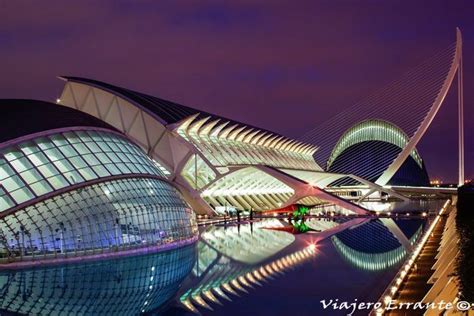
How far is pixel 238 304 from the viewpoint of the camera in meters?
15.9

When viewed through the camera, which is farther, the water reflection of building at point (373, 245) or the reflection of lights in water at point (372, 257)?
the water reflection of building at point (373, 245)

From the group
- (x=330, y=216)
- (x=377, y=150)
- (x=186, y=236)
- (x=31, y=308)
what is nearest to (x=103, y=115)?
(x=330, y=216)

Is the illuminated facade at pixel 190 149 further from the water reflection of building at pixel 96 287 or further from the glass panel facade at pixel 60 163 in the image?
the water reflection of building at pixel 96 287

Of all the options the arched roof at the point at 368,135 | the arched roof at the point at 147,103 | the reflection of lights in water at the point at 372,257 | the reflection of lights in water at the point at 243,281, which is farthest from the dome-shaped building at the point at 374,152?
the reflection of lights in water at the point at 243,281

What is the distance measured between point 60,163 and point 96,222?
3512mm

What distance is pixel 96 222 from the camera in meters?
→ 26.8

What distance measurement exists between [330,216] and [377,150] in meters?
59.6

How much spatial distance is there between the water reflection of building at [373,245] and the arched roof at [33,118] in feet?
47.4

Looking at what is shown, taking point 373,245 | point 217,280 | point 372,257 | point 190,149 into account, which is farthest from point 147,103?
point 217,280

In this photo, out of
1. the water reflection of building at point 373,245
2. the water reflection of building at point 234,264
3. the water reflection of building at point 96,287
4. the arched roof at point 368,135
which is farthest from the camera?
the arched roof at point 368,135

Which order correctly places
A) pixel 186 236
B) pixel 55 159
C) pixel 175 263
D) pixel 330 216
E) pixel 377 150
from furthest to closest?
pixel 377 150 < pixel 330 216 < pixel 186 236 < pixel 55 159 < pixel 175 263

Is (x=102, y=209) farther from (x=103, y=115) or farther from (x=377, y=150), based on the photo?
(x=377, y=150)

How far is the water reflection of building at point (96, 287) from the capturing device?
623 inches

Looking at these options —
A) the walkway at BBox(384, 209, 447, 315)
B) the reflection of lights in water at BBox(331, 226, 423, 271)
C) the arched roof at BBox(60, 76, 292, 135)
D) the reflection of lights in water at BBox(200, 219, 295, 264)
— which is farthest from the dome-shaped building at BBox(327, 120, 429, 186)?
the walkway at BBox(384, 209, 447, 315)
